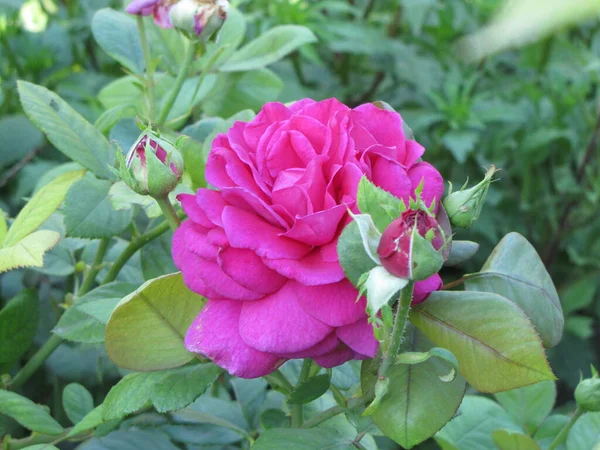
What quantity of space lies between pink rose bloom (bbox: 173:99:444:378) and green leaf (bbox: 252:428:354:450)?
0.08 m

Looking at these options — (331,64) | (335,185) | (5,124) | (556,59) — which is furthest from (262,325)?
(556,59)

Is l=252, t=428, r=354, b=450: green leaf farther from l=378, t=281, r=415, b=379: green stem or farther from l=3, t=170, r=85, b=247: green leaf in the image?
l=3, t=170, r=85, b=247: green leaf

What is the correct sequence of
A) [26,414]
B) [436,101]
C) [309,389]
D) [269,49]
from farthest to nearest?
[436,101], [269,49], [26,414], [309,389]

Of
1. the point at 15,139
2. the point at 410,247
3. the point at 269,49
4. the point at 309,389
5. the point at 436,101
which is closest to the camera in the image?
the point at 410,247

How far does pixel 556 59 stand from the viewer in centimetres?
→ 154

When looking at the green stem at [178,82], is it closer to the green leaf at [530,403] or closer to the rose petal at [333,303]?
the rose petal at [333,303]

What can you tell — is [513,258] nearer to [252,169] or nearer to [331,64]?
[252,169]

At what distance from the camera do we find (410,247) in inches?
13.6

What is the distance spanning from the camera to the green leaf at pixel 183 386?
1.55 feet

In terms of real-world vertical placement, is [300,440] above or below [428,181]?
below

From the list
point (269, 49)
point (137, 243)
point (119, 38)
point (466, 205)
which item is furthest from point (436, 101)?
point (466, 205)

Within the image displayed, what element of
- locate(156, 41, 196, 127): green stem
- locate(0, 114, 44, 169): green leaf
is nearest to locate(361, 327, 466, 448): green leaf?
locate(156, 41, 196, 127): green stem

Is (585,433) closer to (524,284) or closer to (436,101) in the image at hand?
(524,284)

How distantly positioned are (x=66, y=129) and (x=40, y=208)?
7 centimetres
